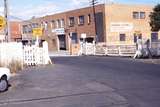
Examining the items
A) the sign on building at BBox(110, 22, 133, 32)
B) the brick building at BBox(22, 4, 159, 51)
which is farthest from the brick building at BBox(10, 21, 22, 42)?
the sign on building at BBox(110, 22, 133, 32)

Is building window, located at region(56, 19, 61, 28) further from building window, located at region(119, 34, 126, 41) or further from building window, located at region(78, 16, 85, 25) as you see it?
building window, located at region(119, 34, 126, 41)

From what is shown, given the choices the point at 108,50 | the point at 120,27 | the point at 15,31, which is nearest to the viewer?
the point at 108,50

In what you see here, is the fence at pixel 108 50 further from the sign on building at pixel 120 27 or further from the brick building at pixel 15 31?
the brick building at pixel 15 31

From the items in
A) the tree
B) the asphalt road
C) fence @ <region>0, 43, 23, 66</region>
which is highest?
the tree

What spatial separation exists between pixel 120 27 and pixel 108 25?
260 cm

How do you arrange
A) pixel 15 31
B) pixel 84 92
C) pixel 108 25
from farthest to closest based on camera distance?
pixel 15 31 → pixel 108 25 → pixel 84 92

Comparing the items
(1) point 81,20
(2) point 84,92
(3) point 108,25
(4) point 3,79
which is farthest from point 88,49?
(2) point 84,92

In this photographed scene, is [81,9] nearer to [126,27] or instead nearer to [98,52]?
[126,27]

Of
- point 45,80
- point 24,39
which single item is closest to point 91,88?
point 45,80

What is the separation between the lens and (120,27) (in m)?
69.0

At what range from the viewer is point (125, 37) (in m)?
69.9

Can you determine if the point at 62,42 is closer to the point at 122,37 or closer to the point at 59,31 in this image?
the point at 59,31

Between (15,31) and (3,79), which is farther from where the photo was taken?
(15,31)

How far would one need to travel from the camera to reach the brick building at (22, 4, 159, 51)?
67.7 metres
